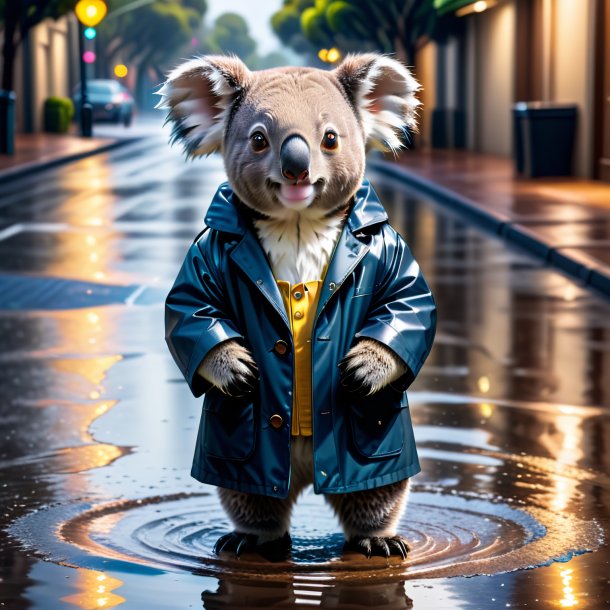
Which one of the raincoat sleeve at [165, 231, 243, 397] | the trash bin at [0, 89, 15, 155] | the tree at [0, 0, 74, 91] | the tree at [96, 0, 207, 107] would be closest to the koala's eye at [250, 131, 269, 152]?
the raincoat sleeve at [165, 231, 243, 397]

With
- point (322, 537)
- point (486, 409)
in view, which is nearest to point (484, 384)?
point (486, 409)

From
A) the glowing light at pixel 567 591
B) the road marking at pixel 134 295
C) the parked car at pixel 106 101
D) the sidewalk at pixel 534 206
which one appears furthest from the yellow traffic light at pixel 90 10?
the glowing light at pixel 567 591

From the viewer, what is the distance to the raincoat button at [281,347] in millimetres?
4250

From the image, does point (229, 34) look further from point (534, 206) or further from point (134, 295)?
point (134, 295)

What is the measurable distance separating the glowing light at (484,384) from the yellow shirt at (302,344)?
3398mm

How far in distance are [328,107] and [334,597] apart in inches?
53.2

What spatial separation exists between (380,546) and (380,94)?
1.32m

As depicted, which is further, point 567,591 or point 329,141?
point 329,141

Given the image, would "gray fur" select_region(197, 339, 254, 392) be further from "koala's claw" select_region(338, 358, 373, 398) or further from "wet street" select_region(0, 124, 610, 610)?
"wet street" select_region(0, 124, 610, 610)

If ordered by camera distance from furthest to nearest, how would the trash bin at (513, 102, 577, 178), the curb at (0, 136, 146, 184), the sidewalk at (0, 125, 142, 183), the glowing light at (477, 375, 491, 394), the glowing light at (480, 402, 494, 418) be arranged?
the sidewalk at (0, 125, 142, 183) < the curb at (0, 136, 146, 184) < the trash bin at (513, 102, 577, 178) < the glowing light at (477, 375, 491, 394) < the glowing light at (480, 402, 494, 418)

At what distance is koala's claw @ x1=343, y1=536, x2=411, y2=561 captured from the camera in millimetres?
4449

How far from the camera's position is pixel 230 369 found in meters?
4.16

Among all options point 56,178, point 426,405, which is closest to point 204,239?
point 426,405

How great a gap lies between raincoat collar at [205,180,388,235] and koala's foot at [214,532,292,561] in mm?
897
